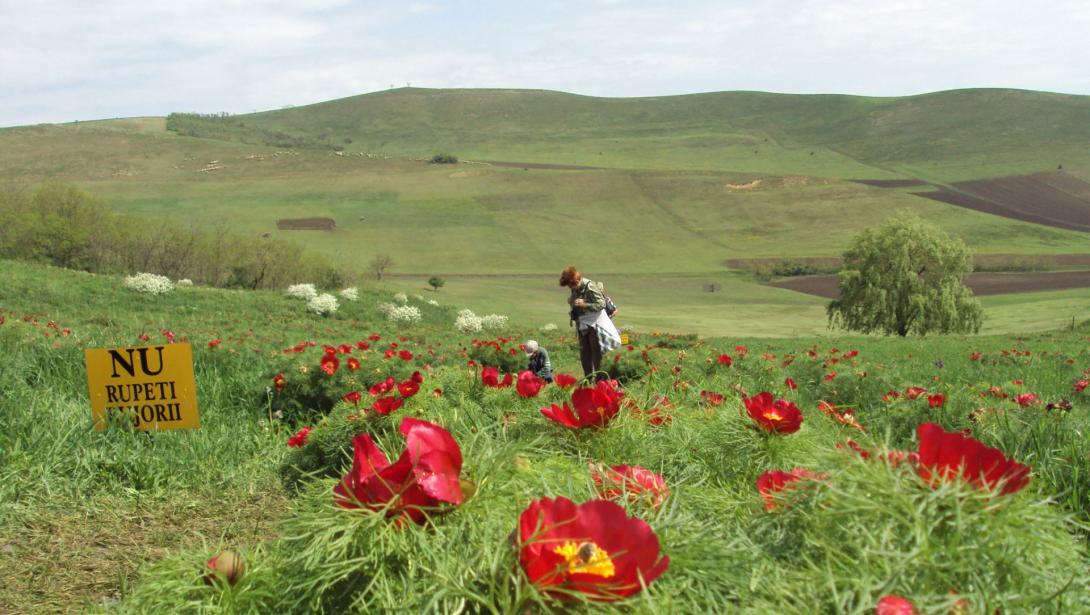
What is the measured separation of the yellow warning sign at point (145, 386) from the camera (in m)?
5.46

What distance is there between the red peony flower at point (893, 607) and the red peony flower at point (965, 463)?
0.33 metres

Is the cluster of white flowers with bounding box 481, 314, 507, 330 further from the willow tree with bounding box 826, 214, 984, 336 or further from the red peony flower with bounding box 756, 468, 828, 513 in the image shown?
the red peony flower with bounding box 756, 468, 828, 513

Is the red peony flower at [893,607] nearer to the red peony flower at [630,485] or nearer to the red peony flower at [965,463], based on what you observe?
the red peony flower at [965,463]

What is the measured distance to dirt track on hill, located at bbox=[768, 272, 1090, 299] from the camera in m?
59.0

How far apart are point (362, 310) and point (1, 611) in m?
24.7

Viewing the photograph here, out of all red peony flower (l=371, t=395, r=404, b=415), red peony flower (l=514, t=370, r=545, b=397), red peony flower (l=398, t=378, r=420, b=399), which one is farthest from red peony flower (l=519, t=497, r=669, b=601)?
red peony flower (l=398, t=378, r=420, b=399)

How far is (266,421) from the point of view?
264 inches

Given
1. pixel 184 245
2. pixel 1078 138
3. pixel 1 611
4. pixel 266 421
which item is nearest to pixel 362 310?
pixel 184 245

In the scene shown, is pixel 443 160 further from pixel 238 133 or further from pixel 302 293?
pixel 302 293

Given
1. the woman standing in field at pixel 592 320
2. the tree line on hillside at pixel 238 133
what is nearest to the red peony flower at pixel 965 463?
the woman standing in field at pixel 592 320

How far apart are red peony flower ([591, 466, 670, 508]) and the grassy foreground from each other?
0.04 meters

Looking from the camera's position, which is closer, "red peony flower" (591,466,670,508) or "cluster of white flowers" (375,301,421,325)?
"red peony flower" (591,466,670,508)

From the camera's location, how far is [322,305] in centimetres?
2552

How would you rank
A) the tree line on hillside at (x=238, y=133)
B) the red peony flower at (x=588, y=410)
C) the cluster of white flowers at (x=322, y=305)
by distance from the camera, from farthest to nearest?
1. the tree line on hillside at (x=238, y=133)
2. the cluster of white flowers at (x=322, y=305)
3. the red peony flower at (x=588, y=410)
